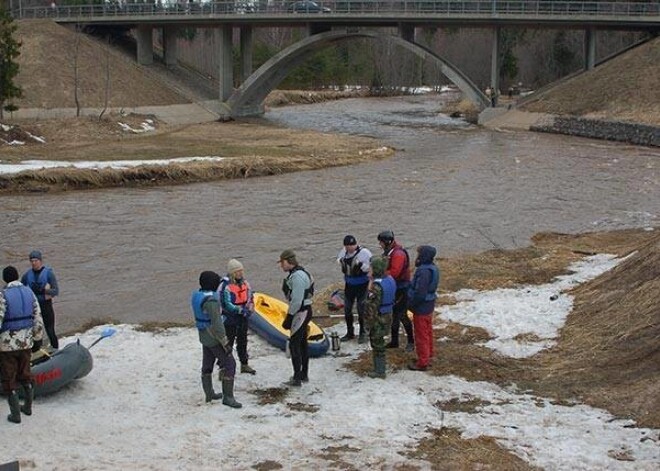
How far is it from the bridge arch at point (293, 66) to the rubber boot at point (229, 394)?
49.4 meters

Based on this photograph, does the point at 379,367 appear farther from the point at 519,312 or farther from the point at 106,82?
the point at 106,82

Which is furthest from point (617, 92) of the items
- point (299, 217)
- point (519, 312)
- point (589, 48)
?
point (519, 312)

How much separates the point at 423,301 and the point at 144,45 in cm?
5566

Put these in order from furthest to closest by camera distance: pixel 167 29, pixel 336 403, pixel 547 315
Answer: pixel 167 29, pixel 547 315, pixel 336 403

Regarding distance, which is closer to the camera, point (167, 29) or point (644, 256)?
point (644, 256)

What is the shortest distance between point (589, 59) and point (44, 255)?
45965 millimetres

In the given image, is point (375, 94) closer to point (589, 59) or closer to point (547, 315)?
point (589, 59)

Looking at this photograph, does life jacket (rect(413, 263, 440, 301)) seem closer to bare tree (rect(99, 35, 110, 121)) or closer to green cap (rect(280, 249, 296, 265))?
green cap (rect(280, 249, 296, 265))

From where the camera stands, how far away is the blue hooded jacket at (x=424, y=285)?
9.93m

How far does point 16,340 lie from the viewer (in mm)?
8391

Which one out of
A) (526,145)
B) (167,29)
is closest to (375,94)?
(167,29)

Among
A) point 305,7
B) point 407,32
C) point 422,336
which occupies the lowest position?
point 422,336

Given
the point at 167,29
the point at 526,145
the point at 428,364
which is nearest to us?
the point at 428,364

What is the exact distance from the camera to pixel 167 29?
204 ft
